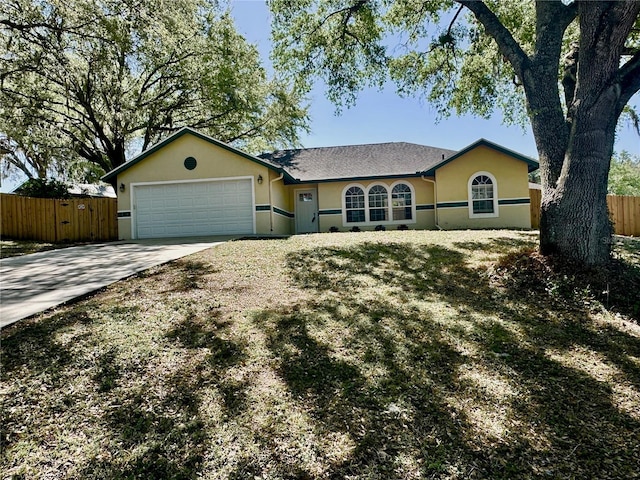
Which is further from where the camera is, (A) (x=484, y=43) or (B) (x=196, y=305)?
(A) (x=484, y=43)

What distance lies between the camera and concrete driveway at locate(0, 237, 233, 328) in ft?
16.2

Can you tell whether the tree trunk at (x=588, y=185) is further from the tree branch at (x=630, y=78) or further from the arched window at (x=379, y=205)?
the arched window at (x=379, y=205)

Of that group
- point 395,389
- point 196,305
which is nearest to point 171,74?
point 196,305

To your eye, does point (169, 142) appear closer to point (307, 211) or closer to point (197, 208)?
point (197, 208)

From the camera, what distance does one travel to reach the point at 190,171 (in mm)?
13406

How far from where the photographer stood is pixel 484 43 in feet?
32.3

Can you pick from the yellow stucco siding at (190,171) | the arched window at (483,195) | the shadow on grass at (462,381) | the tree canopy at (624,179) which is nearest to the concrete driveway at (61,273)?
the shadow on grass at (462,381)

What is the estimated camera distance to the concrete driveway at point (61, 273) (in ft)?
16.2

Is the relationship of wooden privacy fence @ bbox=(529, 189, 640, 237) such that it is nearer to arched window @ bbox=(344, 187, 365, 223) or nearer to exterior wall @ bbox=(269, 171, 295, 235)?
arched window @ bbox=(344, 187, 365, 223)

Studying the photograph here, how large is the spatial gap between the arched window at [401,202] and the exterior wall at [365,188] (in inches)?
8.1

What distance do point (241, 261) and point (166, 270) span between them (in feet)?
4.75

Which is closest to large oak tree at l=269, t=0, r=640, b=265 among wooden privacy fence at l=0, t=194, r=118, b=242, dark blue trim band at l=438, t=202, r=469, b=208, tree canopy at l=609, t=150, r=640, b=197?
dark blue trim band at l=438, t=202, r=469, b=208

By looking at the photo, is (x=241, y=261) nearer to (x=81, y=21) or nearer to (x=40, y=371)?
(x=40, y=371)

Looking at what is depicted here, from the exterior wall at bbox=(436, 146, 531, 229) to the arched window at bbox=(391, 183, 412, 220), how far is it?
4.56 ft
